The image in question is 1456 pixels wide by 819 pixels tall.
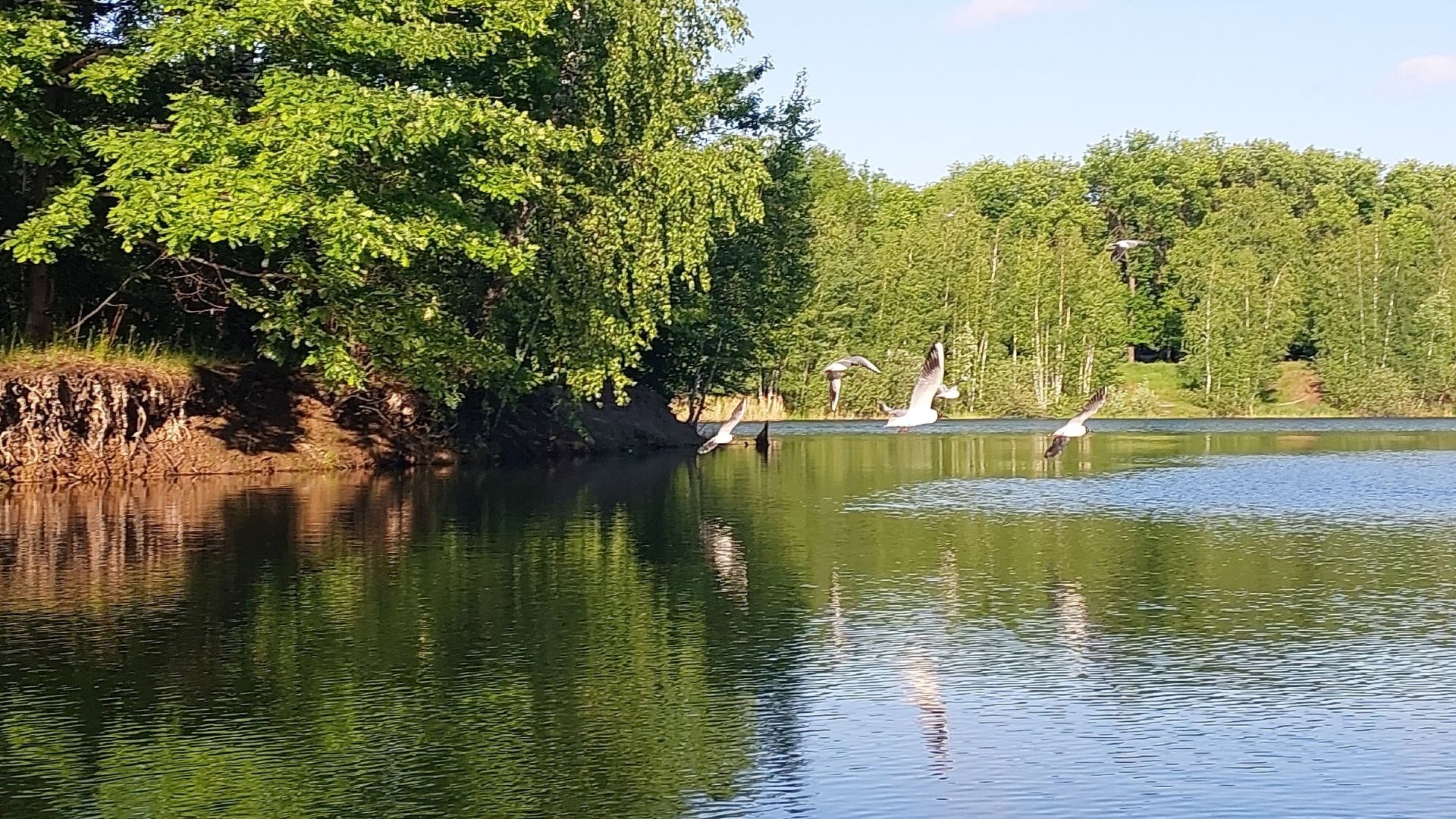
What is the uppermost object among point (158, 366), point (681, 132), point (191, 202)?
point (681, 132)

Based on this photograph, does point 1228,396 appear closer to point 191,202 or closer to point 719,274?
point 719,274

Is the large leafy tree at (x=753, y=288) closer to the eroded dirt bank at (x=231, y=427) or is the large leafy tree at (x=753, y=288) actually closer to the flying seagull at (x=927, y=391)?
the eroded dirt bank at (x=231, y=427)

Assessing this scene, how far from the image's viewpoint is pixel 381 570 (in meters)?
22.1

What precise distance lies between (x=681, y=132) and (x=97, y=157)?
63.6 feet

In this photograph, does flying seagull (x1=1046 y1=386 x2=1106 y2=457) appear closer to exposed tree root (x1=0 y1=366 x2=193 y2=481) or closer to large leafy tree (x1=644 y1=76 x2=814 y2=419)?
exposed tree root (x1=0 y1=366 x2=193 y2=481)

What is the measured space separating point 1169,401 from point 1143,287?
18.8 meters

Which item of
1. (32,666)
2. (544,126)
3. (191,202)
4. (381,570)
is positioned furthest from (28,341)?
(32,666)

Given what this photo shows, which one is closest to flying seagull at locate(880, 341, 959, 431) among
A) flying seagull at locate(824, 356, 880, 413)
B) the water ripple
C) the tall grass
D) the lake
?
flying seagull at locate(824, 356, 880, 413)

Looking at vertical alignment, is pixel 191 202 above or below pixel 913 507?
above

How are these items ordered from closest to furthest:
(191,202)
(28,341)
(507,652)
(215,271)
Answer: (507,652) < (191,202) < (28,341) < (215,271)

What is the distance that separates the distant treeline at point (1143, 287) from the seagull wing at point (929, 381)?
55801 millimetres

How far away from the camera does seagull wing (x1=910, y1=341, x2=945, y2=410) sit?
23188mm

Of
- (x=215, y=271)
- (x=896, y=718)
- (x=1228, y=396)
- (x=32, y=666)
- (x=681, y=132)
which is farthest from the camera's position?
(x=1228, y=396)

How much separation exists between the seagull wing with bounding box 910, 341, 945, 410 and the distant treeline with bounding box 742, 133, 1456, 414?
55801mm
